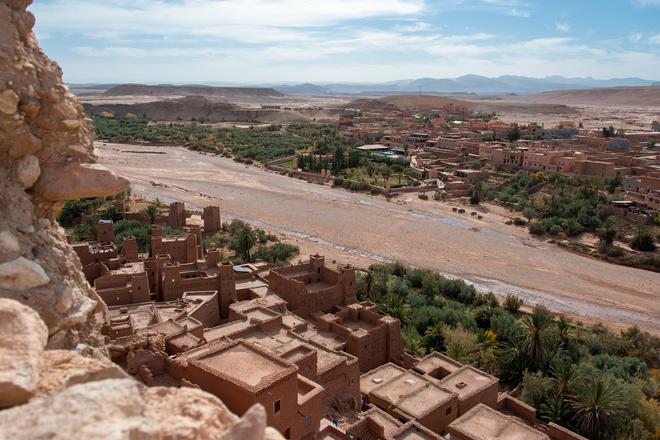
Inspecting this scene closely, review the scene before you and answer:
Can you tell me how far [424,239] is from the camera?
130 feet

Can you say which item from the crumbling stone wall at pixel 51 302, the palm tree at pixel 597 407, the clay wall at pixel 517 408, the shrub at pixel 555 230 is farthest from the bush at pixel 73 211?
the shrub at pixel 555 230

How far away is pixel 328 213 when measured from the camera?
46094 millimetres

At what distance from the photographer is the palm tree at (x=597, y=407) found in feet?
51.8

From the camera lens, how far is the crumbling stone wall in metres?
3.01

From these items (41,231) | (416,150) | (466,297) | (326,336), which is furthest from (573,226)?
(41,231)

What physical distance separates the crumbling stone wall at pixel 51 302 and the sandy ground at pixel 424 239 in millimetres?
28032

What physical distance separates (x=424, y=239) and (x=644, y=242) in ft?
49.2

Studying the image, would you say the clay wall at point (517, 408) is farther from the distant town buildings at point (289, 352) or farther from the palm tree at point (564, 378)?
the palm tree at point (564, 378)

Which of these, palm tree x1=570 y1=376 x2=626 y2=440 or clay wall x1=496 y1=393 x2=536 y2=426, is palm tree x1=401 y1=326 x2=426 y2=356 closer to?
clay wall x1=496 y1=393 x2=536 y2=426

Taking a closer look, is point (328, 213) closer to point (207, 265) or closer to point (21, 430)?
point (207, 265)

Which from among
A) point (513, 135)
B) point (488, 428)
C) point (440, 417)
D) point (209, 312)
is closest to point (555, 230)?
point (440, 417)

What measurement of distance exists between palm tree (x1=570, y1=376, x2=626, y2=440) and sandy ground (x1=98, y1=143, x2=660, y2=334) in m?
12.8

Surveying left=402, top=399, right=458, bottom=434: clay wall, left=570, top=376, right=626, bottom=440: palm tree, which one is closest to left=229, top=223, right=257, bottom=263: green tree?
left=402, top=399, right=458, bottom=434: clay wall

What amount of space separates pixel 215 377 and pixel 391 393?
23.8 ft
